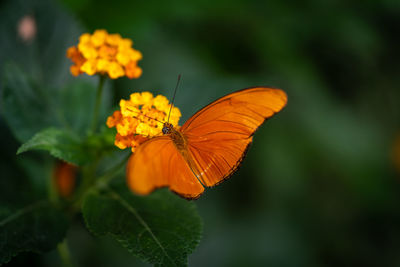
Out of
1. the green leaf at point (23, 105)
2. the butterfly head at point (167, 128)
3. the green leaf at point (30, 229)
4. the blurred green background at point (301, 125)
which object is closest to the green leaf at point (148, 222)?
the green leaf at point (30, 229)

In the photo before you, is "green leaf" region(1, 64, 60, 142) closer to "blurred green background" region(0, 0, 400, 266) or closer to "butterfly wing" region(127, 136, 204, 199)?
"butterfly wing" region(127, 136, 204, 199)

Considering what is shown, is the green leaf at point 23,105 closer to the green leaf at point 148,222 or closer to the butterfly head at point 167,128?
the green leaf at point 148,222

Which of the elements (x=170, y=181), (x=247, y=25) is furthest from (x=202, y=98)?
(x=247, y=25)

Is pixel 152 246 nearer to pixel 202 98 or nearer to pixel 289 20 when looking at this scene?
pixel 202 98

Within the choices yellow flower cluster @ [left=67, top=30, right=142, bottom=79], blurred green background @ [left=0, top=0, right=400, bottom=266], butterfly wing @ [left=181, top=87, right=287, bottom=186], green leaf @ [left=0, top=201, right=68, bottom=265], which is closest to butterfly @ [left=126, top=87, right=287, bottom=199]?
butterfly wing @ [left=181, top=87, right=287, bottom=186]

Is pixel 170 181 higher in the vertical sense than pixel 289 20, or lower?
lower

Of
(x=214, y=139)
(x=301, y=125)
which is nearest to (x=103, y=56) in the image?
(x=214, y=139)

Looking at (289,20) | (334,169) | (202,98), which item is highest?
(289,20)

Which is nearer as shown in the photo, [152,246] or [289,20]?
[152,246]
